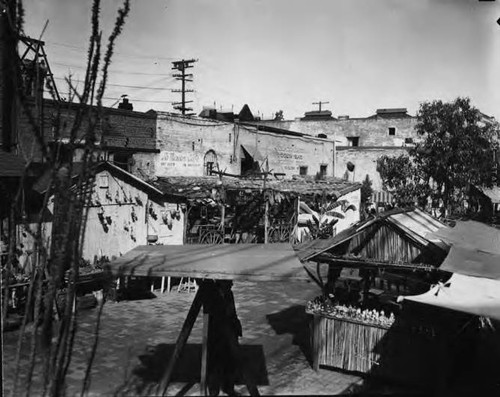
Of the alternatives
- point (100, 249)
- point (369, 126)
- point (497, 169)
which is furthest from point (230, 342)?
point (369, 126)

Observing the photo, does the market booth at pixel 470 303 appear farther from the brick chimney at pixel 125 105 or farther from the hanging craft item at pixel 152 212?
the brick chimney at pixel 125 105

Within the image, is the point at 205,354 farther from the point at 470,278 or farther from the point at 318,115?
the point at 318,115

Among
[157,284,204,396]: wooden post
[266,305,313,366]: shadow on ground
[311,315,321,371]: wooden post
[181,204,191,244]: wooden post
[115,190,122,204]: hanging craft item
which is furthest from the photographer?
[181,204,191,244]: wooden post

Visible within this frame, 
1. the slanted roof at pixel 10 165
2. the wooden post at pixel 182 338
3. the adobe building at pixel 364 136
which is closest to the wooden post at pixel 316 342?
the wooden post at pixel 182 338

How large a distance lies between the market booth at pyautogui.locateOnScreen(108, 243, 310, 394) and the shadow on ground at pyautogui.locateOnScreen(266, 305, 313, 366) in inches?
153

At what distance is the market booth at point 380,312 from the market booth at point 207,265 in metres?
2.28

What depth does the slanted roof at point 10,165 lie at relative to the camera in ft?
41.4

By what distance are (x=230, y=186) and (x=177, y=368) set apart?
10.6 meters

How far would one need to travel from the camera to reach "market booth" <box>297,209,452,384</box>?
26.3 feet

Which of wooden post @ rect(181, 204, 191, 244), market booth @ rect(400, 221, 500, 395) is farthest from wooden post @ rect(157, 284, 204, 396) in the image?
wooden post @ rect(181, 204, 191, 244)

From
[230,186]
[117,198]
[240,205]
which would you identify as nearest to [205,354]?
[117,198]

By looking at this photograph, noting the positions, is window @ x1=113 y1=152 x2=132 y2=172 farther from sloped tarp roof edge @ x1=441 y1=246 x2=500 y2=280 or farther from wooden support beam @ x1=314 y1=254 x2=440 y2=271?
sloped tarp roof edge @ x1=441 y1=246 x2=500 y2=280

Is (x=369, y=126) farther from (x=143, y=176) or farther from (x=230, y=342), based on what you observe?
(x=230, y=342)

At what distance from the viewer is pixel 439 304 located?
614 cm
